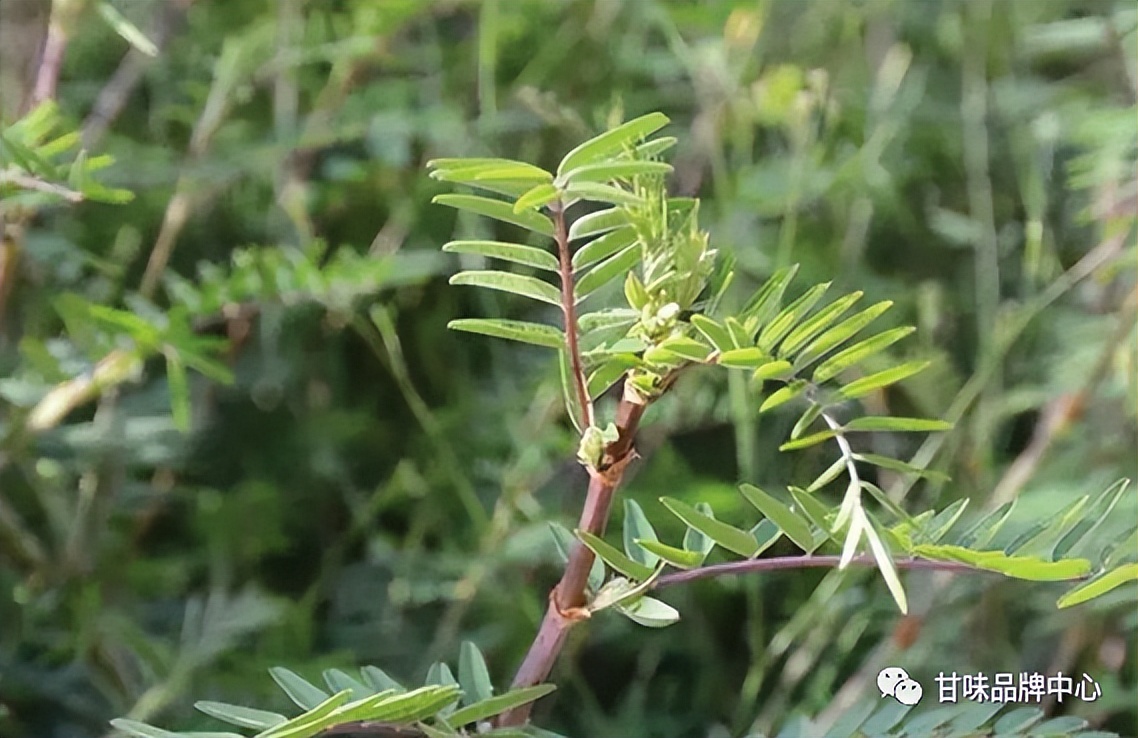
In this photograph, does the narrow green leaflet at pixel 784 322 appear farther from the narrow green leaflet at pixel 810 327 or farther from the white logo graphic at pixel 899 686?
the white logo graphic at pixel 899 686

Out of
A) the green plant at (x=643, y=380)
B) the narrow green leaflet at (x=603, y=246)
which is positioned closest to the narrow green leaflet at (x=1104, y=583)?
the green plant at (x=643, y=380)

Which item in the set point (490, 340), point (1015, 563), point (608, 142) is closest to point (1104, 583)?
point (1015, 563)

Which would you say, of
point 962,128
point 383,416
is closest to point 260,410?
point 383,416

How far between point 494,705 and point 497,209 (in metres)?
0.09

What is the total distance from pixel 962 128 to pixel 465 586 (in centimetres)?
26

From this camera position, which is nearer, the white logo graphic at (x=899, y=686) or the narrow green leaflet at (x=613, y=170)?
the narrow green leaflet at (x=613, y=170)

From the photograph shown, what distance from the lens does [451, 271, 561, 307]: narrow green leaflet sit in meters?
0.17

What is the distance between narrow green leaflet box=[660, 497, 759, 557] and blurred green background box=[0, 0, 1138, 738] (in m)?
0.12

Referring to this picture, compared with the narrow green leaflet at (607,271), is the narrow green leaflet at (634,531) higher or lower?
lower

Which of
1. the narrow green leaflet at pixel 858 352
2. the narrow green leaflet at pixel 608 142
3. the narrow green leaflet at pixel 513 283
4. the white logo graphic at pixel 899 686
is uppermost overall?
the narrow green leaflet at pixel 608 142

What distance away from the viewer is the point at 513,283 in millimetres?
175

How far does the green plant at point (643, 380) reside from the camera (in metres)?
0.16

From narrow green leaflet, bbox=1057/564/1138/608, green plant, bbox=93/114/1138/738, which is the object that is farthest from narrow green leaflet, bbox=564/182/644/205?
narrow green leaflet, bbox=1057/564/1138/608

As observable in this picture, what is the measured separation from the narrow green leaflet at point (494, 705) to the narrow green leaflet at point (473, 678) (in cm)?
2
